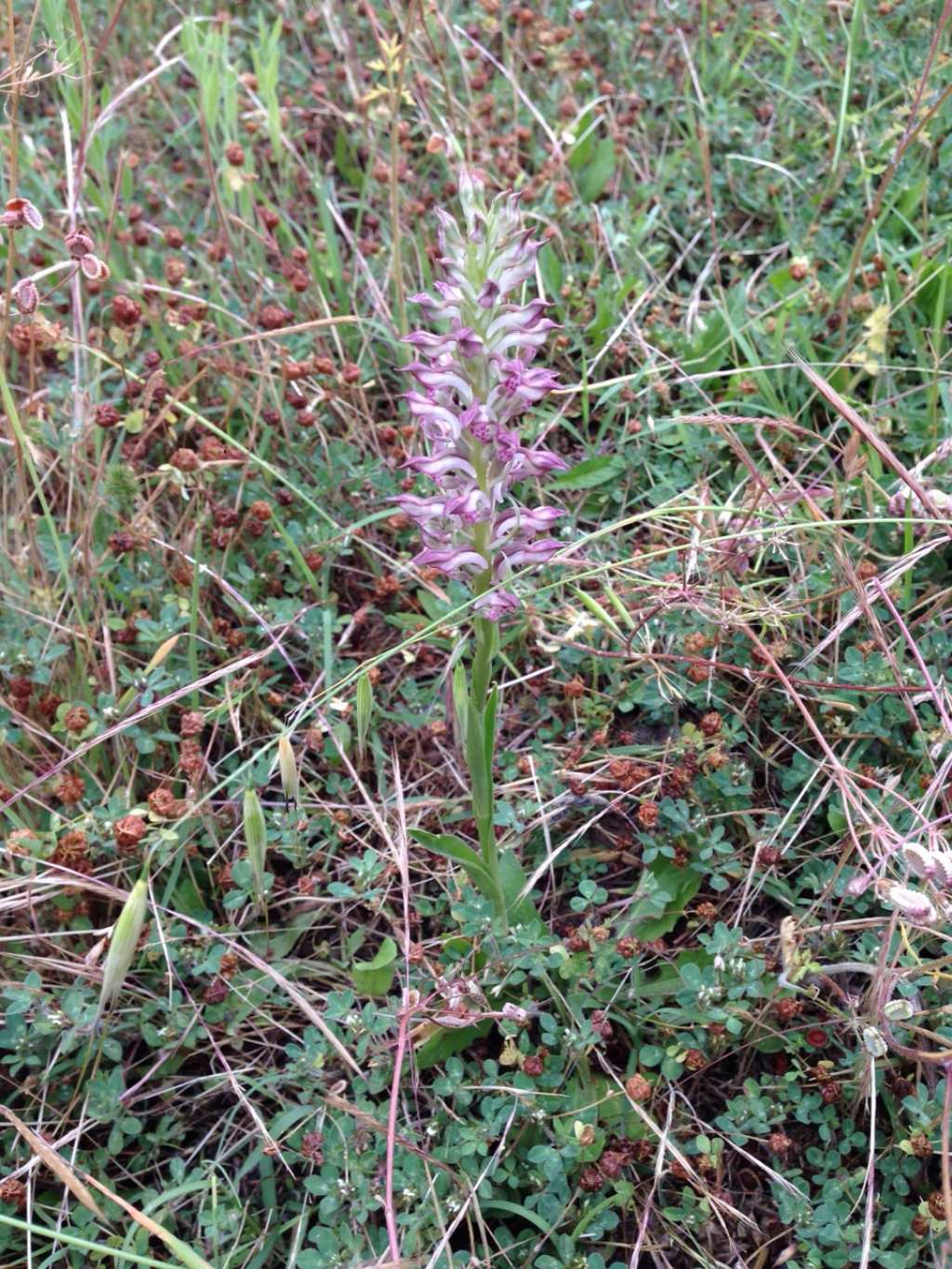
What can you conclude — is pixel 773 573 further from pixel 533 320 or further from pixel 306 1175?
pixel 306 1175

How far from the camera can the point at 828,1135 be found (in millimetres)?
1888

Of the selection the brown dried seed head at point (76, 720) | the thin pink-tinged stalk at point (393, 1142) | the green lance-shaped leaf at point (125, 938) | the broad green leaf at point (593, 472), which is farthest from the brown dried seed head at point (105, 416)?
the thin pink-tinged stalk at point (393, 1142)

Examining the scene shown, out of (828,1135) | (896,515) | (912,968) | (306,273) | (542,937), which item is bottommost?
(828,1135)

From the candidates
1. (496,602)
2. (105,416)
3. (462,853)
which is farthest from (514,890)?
(105,416)

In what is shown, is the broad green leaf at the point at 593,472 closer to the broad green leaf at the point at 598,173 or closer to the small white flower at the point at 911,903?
the broad green leaf at the point at 598,173

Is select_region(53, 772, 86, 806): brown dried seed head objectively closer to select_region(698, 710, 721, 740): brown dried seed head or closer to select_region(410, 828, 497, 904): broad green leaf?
select_region(410, 828, 497, 904): broad green leaf

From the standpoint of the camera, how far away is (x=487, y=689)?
1959mm

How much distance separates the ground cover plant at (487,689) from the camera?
1.89m

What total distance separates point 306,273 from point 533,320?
159 centimetres

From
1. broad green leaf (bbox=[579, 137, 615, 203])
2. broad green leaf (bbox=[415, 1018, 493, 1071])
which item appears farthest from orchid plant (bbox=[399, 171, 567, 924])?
broad green leaf (bbox=[579, 137, 615, 203])

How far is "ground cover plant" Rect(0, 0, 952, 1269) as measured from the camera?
1.89m

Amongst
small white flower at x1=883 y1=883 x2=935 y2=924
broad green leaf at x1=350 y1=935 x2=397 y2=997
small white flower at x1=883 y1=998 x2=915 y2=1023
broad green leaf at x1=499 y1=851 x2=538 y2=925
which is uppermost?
small white flower at x1=883 y1=883 x2=935 y2=924

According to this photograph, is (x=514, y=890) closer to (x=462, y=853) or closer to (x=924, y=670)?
(x=462, y=853)

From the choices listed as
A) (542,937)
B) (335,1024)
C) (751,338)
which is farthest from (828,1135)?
(751,338)
